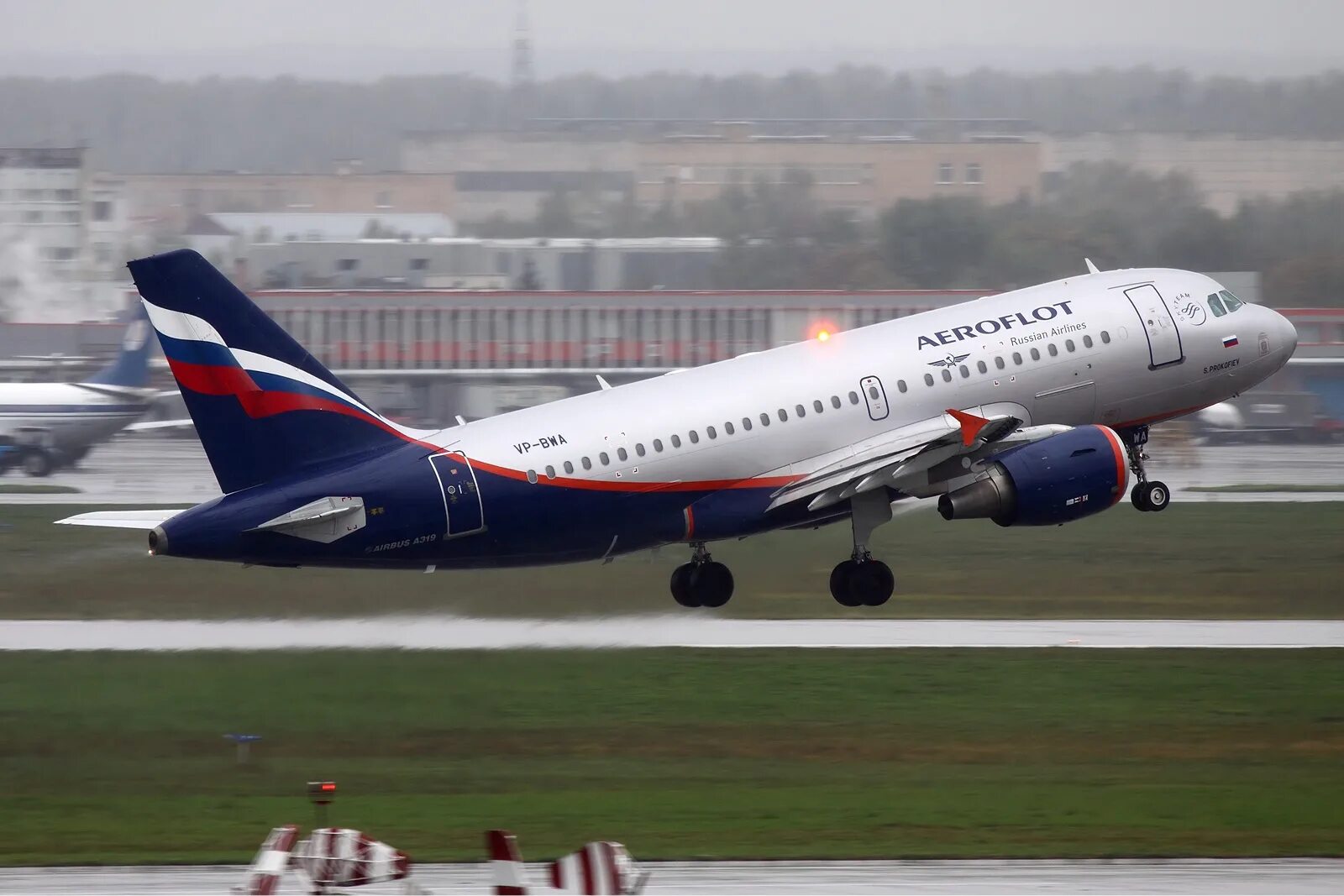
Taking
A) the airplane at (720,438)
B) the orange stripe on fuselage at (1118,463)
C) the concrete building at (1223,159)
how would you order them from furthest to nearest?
the concrete building at (1223,159), the orange stripe on fuselage at (1118,463), the airplane at (720,438)

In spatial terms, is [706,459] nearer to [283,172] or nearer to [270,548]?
[270,548]

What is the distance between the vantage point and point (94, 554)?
52344 mm

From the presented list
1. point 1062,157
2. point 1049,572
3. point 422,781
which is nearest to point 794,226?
point 1062,157

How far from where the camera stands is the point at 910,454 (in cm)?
3800

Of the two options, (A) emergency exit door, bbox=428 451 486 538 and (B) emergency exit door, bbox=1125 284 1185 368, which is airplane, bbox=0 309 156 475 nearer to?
(A) emergency exit door, bbox=428 451 486 538

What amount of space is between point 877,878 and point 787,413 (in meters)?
14.8

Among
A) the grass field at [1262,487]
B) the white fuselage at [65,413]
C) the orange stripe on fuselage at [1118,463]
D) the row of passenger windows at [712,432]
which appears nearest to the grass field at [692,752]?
the orange stripe on fuselage at [1118,463]

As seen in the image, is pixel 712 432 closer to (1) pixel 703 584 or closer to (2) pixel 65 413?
(1) pixel 703 584

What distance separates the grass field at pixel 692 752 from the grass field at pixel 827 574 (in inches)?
118

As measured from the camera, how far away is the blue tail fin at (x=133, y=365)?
8025 centimetres

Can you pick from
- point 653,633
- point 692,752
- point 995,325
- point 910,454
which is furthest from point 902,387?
point 692,752

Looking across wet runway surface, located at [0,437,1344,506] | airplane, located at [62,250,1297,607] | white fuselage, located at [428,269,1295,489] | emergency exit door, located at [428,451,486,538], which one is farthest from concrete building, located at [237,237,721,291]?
emergency exit door, located at [428,451,486,538]

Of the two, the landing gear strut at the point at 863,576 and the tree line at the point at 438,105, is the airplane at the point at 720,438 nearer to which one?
the landing gear strut at the point at 863,576

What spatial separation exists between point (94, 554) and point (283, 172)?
91096 millimetres
